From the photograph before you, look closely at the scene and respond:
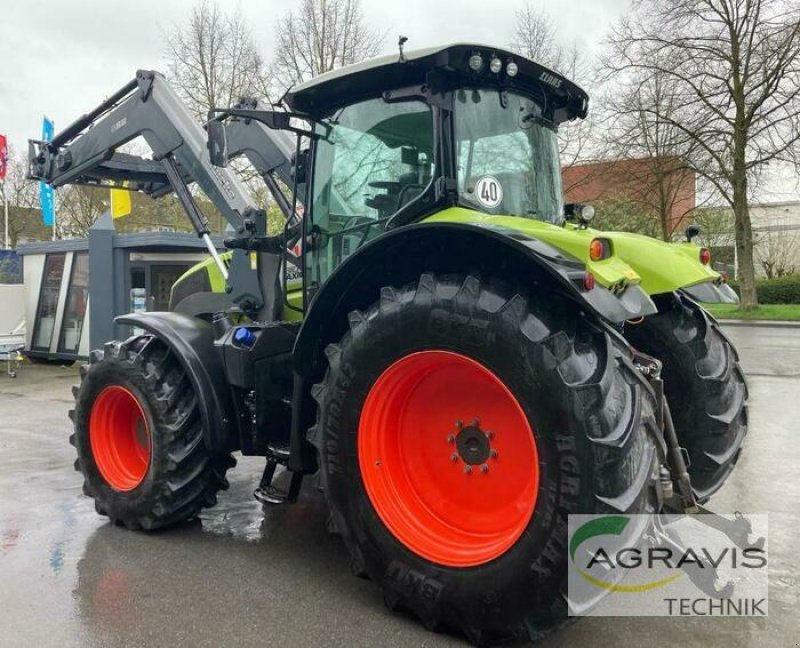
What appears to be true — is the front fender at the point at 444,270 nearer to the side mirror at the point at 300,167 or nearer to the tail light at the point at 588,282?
the tail light at the point at 588,282

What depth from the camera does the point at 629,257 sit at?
3568 millimetres

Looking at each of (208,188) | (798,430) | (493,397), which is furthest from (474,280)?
(798,430)

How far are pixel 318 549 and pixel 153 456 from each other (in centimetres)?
114

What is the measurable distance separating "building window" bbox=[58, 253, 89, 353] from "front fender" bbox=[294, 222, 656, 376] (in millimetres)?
11474

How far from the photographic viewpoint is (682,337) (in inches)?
165

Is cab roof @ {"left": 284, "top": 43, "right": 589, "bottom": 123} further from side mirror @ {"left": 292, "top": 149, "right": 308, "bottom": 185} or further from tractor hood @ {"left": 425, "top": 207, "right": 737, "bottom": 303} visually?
tractor hood @ {"left": 425, "top": 207, "right": 737, "bottom": 303}

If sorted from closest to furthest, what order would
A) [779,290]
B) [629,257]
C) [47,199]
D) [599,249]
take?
[599,249] < [629,257] < [47,199] < [779,290]

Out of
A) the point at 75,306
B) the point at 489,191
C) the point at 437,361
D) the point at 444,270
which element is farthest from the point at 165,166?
the point at 75,306

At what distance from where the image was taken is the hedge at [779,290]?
2842cm

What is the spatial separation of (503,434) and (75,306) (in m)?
12.5

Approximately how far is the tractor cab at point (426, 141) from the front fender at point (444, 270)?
359 millimetres

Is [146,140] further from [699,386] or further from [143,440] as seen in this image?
[699,386]

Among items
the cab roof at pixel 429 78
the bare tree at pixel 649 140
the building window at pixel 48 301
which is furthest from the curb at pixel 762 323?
the cab roof at pixel 429 78

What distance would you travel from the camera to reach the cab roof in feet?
11.3
